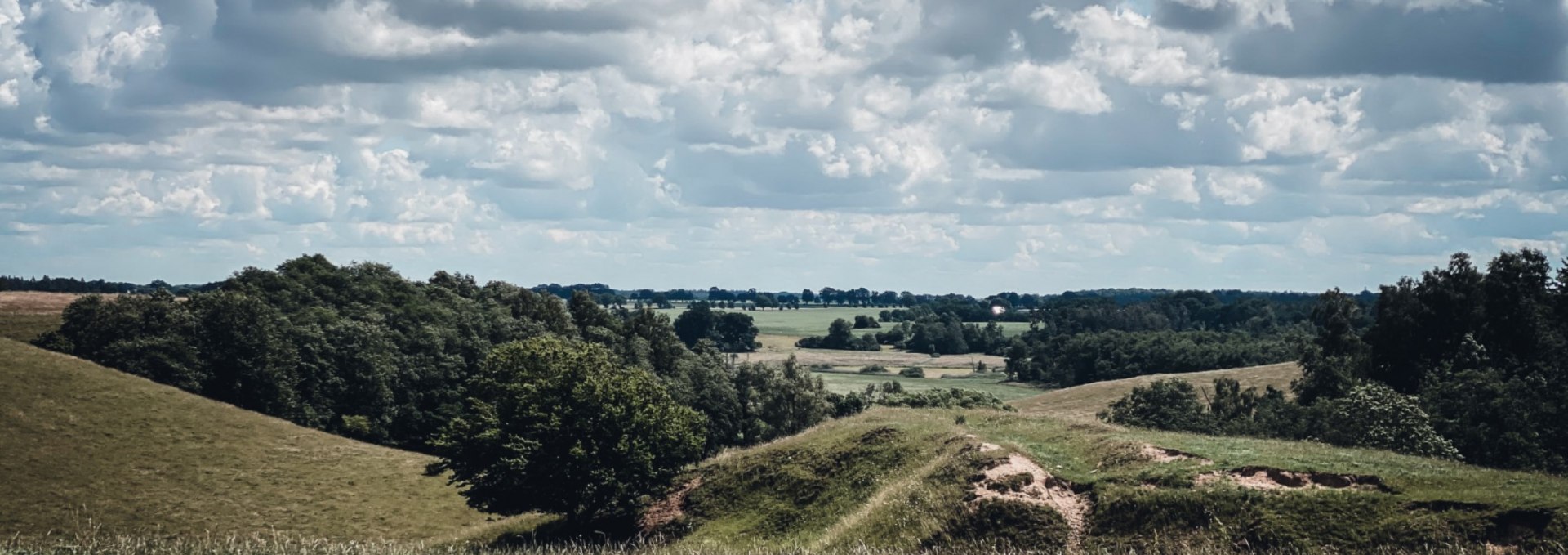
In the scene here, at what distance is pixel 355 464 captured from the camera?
3095 inches

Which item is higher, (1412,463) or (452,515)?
(1412,463)

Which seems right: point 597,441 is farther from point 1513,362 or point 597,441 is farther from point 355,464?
point 1513,362

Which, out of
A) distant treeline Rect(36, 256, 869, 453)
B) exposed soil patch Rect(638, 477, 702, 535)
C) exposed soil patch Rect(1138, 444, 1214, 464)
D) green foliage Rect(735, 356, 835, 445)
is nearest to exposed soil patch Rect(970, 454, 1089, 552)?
exposed soil patch Rect(1138, 444, 1214, 464)

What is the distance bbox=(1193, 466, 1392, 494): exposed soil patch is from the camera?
3762 centimetres

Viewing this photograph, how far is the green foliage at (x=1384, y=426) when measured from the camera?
66.4 meters

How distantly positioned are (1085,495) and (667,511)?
816 inches

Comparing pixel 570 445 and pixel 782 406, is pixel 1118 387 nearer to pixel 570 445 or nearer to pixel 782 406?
pixel 782 406

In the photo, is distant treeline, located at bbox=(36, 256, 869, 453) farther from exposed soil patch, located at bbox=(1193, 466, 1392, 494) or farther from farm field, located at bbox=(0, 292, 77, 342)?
exposed soil patch, located at bbox=(1193, 466, 1392, 494)

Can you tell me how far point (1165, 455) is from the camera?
43.4 m

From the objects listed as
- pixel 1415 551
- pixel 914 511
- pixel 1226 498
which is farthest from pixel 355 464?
pixel 1415 551

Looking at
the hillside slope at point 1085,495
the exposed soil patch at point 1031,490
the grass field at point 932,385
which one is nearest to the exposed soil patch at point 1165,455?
the hillside slope at point 1085,495

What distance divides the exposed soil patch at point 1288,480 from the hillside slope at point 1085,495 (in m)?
0.06

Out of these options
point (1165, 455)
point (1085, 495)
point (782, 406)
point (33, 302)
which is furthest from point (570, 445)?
point (33, 302)

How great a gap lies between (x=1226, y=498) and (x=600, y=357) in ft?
116
